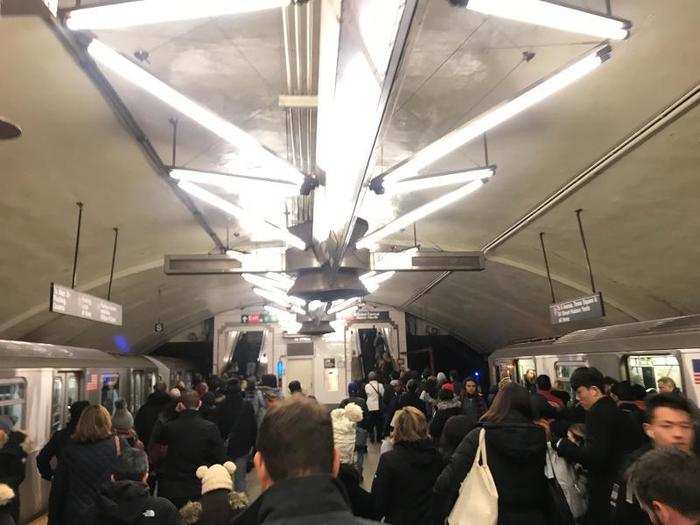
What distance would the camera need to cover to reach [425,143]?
566cm

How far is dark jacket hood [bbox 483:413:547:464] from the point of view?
2.86 meters

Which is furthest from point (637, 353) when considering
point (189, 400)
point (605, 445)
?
point (189, 400)

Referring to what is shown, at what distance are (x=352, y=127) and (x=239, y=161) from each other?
3641 millimetres

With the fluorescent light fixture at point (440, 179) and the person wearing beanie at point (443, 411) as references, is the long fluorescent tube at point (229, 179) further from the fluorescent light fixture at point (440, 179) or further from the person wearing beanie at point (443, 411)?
the person wearing beanie at point (443, 411)

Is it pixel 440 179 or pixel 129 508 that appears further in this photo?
pixel 440 179

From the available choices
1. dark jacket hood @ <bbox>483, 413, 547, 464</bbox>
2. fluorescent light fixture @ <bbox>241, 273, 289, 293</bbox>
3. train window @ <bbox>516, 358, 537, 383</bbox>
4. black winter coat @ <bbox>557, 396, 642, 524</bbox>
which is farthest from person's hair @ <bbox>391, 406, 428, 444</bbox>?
train window @ <bbox>516, 358, 537, 383</bbox>

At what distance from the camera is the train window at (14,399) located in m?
6.70

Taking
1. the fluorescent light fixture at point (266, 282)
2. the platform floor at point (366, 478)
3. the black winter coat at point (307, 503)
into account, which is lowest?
the platform floor at point (366, 478)

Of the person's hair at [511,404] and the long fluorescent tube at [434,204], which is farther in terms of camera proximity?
the long fluorescent tube at [434,204]

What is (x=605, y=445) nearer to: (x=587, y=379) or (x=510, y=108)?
(x=587, y=379)

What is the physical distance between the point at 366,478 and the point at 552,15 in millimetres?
7254

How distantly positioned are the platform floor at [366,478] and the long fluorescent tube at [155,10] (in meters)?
6.25

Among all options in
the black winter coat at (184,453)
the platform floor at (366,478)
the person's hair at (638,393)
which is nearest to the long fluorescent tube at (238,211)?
the black winter coat at (184,453)

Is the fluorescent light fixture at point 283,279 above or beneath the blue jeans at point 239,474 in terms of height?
above
